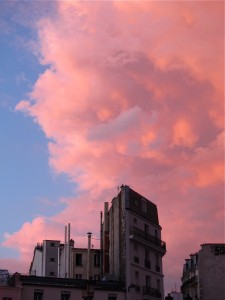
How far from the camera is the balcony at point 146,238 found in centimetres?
6831

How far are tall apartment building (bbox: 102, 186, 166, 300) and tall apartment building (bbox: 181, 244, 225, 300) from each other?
705cm

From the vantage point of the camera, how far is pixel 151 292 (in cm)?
6875

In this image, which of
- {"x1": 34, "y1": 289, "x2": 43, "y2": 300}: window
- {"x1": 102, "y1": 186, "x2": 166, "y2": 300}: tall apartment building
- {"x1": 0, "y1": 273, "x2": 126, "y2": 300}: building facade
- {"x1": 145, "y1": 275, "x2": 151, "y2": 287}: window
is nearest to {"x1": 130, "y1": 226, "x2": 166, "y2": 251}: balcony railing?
{"x1": 102, "y1": 186, "x2": 166, "y2": 300}: tall apartment building

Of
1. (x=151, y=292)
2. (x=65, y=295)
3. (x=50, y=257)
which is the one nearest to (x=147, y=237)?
(x=151, y=292)

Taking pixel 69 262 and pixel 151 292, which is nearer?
pixel 151 292

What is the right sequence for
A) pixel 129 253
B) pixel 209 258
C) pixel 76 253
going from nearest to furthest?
pixel 129 253 < pixel 209 258 < pixel 76 253

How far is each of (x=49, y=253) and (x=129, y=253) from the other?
125 ft

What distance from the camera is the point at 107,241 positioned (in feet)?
255

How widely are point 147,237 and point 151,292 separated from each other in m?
7.04

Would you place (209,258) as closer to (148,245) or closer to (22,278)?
(148,245)

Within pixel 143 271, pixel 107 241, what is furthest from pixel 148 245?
pixel 107 241

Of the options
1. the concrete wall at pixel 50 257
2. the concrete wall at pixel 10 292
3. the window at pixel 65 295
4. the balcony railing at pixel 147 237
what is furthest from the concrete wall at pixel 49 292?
the concrete wall at pixel 50 257

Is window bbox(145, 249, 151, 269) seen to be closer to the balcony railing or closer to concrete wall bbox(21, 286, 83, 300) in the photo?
the balcony railing

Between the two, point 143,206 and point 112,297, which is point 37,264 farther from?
point 112,297
